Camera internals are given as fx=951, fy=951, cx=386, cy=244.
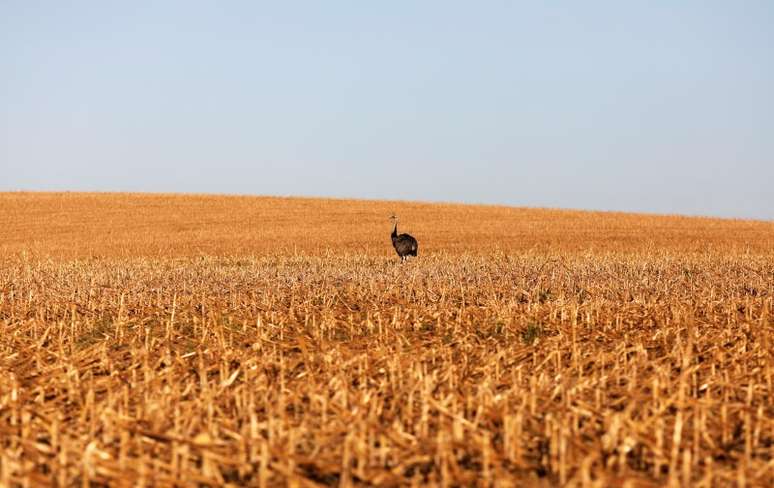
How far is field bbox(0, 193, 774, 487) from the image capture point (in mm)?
5566

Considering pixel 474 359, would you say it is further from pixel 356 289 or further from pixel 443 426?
pixel 356 289

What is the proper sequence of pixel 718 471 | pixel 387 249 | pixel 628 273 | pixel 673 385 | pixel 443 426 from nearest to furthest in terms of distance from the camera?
pixel 718 471 < pixel 443 426 < pixel 673 385 < pixel 628 273 < pixel 387 249

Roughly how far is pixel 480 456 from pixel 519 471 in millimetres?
292

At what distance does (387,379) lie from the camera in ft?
26.8

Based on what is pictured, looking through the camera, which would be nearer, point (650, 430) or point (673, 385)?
point (650, 430)

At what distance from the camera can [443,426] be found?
6281 mm

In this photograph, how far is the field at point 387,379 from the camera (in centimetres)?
557

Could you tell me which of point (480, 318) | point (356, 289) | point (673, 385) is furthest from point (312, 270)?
point (673, 385)

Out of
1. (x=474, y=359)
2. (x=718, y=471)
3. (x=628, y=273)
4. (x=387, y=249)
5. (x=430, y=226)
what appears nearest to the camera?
(x=718, y=471)

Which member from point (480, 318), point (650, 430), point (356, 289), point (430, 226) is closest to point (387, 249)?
point (430, 226)

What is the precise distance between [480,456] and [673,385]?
2.90 m

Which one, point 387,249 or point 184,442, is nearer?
point 184,442

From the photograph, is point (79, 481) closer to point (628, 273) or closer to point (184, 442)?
point (184, 442)

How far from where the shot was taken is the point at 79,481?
5438 mm
